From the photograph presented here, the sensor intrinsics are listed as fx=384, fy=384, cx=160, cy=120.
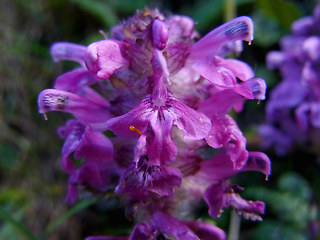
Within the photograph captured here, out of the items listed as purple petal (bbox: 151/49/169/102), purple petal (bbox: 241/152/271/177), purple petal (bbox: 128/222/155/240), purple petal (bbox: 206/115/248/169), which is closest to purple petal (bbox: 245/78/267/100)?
purple petal (bbox: 206/115/248/169)

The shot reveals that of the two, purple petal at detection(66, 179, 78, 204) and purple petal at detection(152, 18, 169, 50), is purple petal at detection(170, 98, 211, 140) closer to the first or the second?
purple petal at detection(152, 18, 169, 50)

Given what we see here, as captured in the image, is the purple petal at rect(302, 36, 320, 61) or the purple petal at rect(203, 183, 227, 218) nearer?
the purple petal at rect(203, 183, 227, 218)

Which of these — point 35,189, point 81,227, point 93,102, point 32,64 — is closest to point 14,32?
point 32,64

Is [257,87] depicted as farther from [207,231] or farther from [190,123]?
[207,231]

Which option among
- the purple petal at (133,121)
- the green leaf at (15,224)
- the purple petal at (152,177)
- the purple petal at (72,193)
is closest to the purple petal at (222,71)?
the purple petal at (133,121)

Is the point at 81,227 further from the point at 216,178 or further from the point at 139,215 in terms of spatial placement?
the point at 216,178

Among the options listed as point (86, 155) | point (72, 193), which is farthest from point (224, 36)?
point (72, 193)
